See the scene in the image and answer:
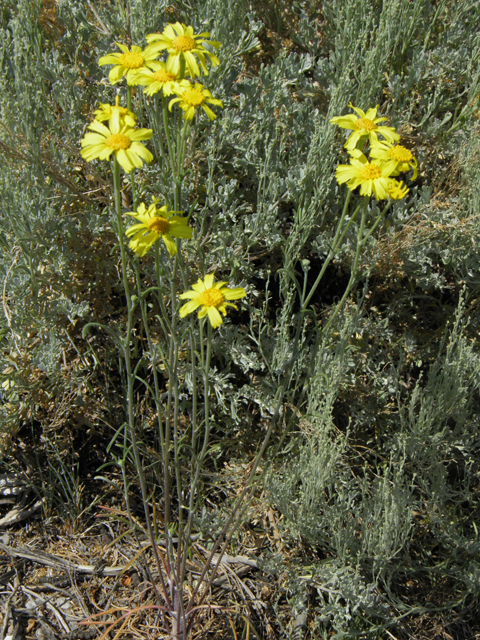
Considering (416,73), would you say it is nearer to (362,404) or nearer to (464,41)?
(464,41)

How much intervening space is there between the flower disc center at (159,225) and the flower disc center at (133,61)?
0.46 meters

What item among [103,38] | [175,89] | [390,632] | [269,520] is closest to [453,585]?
[390,632]

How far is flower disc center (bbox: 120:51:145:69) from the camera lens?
1473mm

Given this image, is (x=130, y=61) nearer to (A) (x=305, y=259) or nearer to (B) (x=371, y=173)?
(B) (x=371, y=173)

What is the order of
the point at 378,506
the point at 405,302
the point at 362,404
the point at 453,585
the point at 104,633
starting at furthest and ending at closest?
the point at 405,302, the point at 362,404, the point at 453,585, the point at 378,506, the point at 104,633

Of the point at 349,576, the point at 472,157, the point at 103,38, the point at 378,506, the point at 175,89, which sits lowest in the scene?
the point at 349,576

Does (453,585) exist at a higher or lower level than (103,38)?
lower

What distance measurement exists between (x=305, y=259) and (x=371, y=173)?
0.50m

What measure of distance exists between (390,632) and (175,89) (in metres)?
2.01

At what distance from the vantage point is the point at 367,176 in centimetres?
160

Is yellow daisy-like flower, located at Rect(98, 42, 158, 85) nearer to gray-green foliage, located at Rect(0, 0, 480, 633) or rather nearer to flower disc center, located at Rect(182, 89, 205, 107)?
flower disc center, located at Rect(182, 89, 205, 107)

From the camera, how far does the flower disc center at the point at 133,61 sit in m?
1.47

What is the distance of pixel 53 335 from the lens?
2121mm

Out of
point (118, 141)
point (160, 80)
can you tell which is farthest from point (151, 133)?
point (160, 80)
